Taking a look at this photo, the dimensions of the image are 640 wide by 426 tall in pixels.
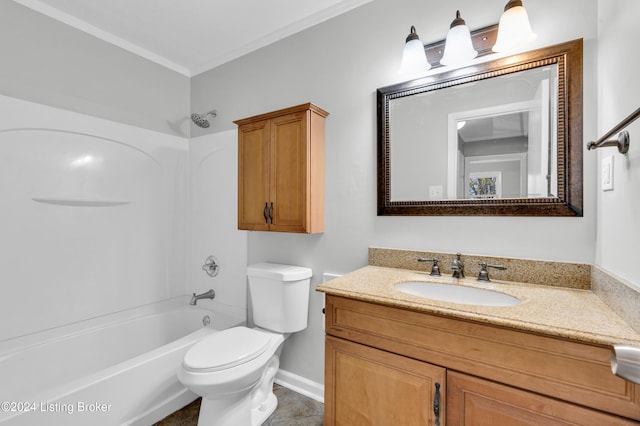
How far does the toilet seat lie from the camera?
137 centimetres

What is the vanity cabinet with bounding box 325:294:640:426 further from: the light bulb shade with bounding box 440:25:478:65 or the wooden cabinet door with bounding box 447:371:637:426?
the light bulb shade with bounding box 440:25:478:65

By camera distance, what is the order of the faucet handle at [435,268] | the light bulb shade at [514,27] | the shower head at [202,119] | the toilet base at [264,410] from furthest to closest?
the shower head at [202,119]
the toilet base at [264,410]
the faucet handle at [435,268]
the light bulb shade at [514,27]

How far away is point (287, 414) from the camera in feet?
5.65

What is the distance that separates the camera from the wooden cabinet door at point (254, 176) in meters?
1.88

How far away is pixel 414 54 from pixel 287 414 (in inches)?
82.2

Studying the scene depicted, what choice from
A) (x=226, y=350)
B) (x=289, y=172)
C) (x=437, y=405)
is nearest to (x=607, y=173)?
(x=437, y=405)

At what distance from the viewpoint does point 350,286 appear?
1.26 meters

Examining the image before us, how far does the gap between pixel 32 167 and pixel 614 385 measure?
2.83 meters

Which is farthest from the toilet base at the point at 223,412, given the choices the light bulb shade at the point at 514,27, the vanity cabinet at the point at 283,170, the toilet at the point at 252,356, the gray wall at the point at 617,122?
the light bulb shade at the point at 514,27

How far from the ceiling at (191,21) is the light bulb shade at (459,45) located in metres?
0.66

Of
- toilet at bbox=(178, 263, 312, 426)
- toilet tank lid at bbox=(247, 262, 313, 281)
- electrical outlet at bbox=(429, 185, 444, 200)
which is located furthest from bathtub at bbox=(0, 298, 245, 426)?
electrical outlet at bbox=(429, 185, 444, 200)

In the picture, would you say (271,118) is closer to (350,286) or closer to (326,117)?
(326,117)

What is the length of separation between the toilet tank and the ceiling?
1.64 meters

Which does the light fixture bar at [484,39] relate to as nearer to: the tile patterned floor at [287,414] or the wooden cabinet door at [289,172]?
the wooden cabinet door at [289,172]
